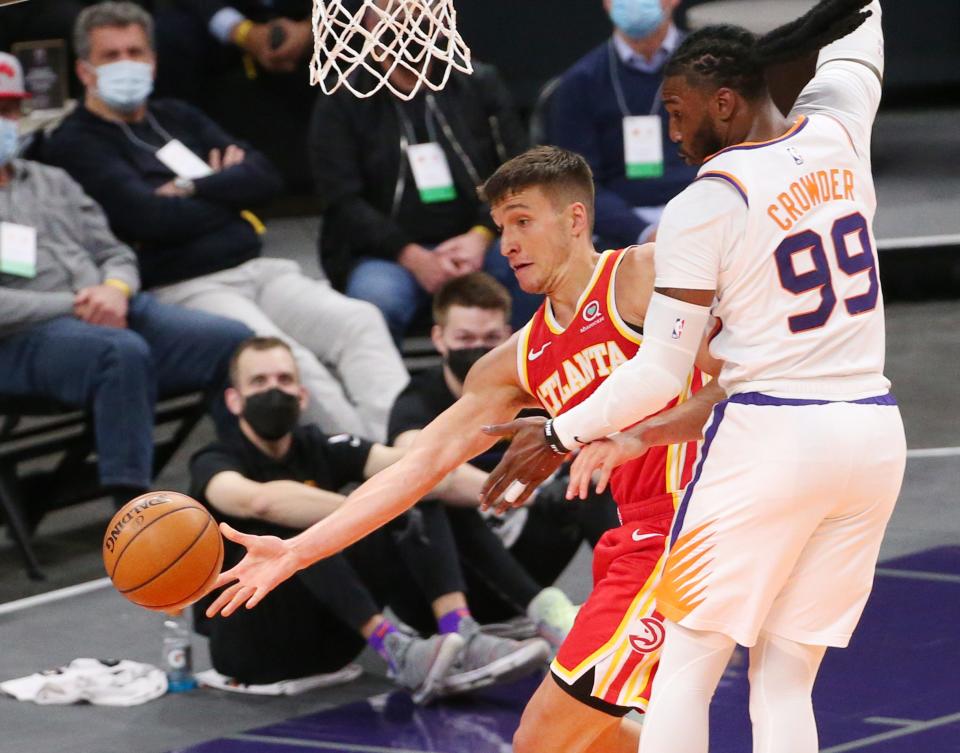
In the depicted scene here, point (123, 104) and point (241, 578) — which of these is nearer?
point (241, 578)

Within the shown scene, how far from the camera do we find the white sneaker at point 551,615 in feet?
18.9

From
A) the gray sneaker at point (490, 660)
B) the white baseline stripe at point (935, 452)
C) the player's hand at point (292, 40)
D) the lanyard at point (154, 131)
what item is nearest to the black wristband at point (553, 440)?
the gray sneaker at point (490, 660)

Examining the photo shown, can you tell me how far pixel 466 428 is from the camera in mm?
4289

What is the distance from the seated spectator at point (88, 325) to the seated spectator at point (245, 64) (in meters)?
2.33

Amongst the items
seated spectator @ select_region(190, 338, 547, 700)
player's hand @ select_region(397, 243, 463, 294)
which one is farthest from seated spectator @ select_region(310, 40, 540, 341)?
seated spectator @ select_region(190, 338, 547, 700)

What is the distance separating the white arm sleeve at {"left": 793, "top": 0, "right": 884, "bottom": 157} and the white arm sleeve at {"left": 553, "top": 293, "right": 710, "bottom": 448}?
569 millimetres

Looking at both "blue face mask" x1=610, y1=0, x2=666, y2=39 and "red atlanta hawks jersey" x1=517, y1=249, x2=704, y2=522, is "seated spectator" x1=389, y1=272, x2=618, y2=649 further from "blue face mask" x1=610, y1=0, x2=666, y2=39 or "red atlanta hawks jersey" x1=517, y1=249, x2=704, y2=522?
"blue face mask" x1=610, y1=0, x2=666, y2=39

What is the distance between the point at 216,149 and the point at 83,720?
10.4 ft

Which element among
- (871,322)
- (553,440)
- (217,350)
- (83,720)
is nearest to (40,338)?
(217,350)

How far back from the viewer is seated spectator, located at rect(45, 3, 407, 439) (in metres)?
7.34

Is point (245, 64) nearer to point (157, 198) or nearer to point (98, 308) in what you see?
point (157, 198)

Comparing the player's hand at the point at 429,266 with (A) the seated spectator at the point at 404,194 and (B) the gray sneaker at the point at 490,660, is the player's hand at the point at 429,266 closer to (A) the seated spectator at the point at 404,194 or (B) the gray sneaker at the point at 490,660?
(A) the seated spectator at the point at 404,194

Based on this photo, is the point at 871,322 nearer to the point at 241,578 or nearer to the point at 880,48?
the point at 880,48

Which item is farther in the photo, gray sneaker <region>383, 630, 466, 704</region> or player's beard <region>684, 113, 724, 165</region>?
gray sneaker <region>383, 630, 466, 704</region>
